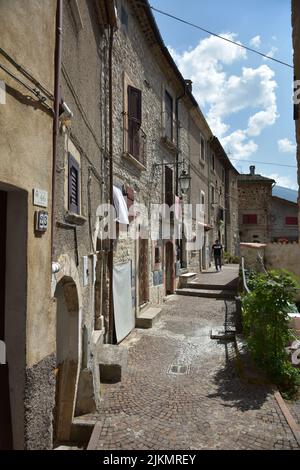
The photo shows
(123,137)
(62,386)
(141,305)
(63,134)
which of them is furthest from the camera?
(141,305)

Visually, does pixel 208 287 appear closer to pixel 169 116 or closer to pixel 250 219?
pixel 169 116

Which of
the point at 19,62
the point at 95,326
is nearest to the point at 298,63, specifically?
the point at 19,62

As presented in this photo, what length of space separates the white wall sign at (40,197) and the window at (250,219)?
3227 centimetres

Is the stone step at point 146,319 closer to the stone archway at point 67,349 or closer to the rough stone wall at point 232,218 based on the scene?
the stone archway at point 67,349

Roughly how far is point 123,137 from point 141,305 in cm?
543

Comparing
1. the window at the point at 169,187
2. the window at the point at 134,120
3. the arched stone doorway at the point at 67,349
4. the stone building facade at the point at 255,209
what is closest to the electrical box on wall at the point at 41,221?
the arched stone doorway at the point at 67,349

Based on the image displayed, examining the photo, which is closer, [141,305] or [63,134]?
[63,134]

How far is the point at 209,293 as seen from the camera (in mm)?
13609

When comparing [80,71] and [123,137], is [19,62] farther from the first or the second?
[123,137]

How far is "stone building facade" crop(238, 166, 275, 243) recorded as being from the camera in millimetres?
32972

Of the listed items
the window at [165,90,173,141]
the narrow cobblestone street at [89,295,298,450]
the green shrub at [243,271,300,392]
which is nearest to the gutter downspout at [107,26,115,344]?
the narrow cobblestone street at [89,295,298,450]

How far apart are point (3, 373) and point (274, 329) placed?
4.98m

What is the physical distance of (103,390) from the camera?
5742 millimetres

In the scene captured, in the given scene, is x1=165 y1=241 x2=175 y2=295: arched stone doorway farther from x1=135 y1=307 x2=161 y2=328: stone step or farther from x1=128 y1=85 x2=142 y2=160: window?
x1=128 y1=85 x2=142 y2=160: window
